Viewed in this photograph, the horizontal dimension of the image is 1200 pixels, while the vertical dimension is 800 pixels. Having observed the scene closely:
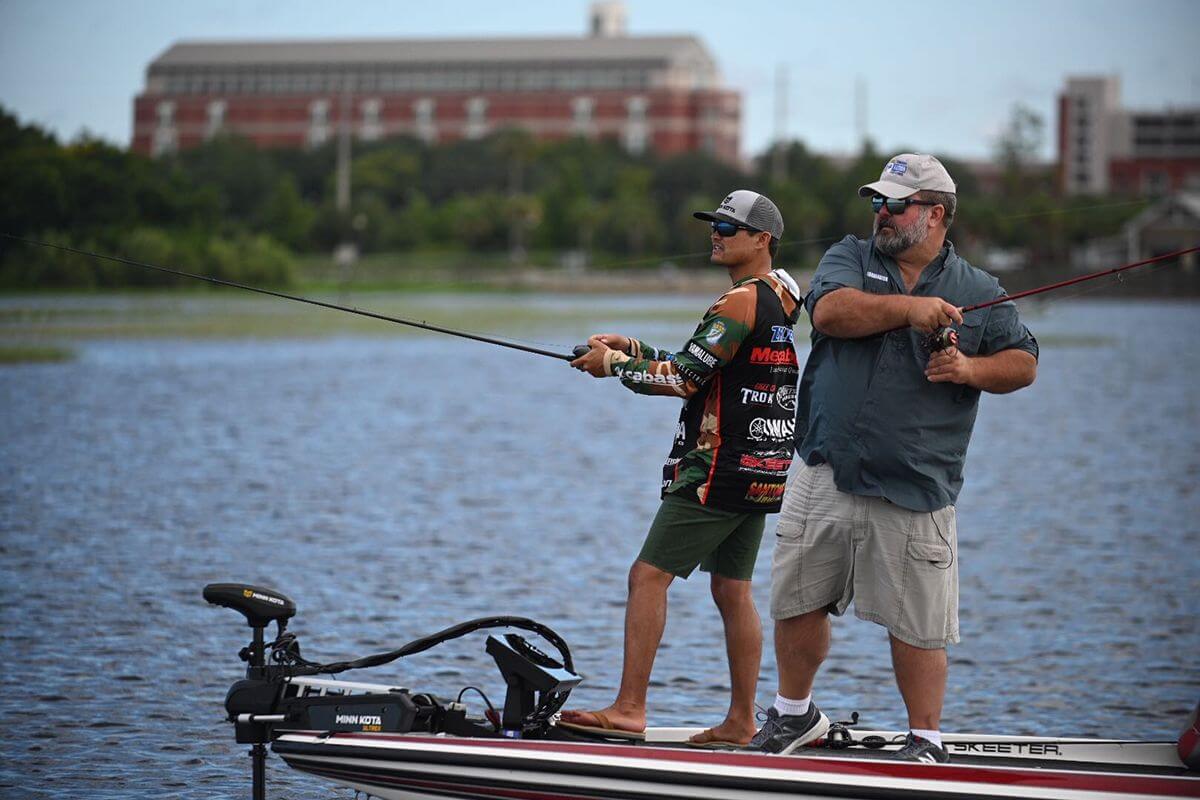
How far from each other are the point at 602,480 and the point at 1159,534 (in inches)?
253

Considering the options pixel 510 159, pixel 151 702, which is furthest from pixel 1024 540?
pixel 510 159

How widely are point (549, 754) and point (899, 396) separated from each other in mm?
1676

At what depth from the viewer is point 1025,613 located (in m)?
12.4

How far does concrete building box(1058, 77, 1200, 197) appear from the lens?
587 ft

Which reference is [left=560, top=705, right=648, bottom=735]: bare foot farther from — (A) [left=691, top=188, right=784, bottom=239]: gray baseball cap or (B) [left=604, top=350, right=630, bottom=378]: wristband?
(A) [left=691, top=188, right=784, bottom=239]: gray baseball cap

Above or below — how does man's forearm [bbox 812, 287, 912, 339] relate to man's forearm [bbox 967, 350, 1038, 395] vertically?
above

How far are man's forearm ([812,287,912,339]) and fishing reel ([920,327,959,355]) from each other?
99 mm

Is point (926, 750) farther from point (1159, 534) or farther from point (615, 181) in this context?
point (615, 181)

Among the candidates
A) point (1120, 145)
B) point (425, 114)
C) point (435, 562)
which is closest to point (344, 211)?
point (425, 114)

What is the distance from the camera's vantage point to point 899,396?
20.4 feet

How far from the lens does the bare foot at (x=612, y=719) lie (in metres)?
6.73

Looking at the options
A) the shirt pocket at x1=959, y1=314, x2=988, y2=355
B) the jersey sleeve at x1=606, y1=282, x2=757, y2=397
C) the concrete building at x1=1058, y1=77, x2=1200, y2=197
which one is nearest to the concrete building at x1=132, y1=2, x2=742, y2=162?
the concrete building at x1=1058, y1=77, x2=1200, y2=197

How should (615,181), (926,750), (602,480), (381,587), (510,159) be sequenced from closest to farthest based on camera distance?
1. (926,750)
2. (381,587)
3. (602,480)
4. (615,181)
5. (510,159)

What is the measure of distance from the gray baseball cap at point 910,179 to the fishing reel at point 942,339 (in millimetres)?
492
